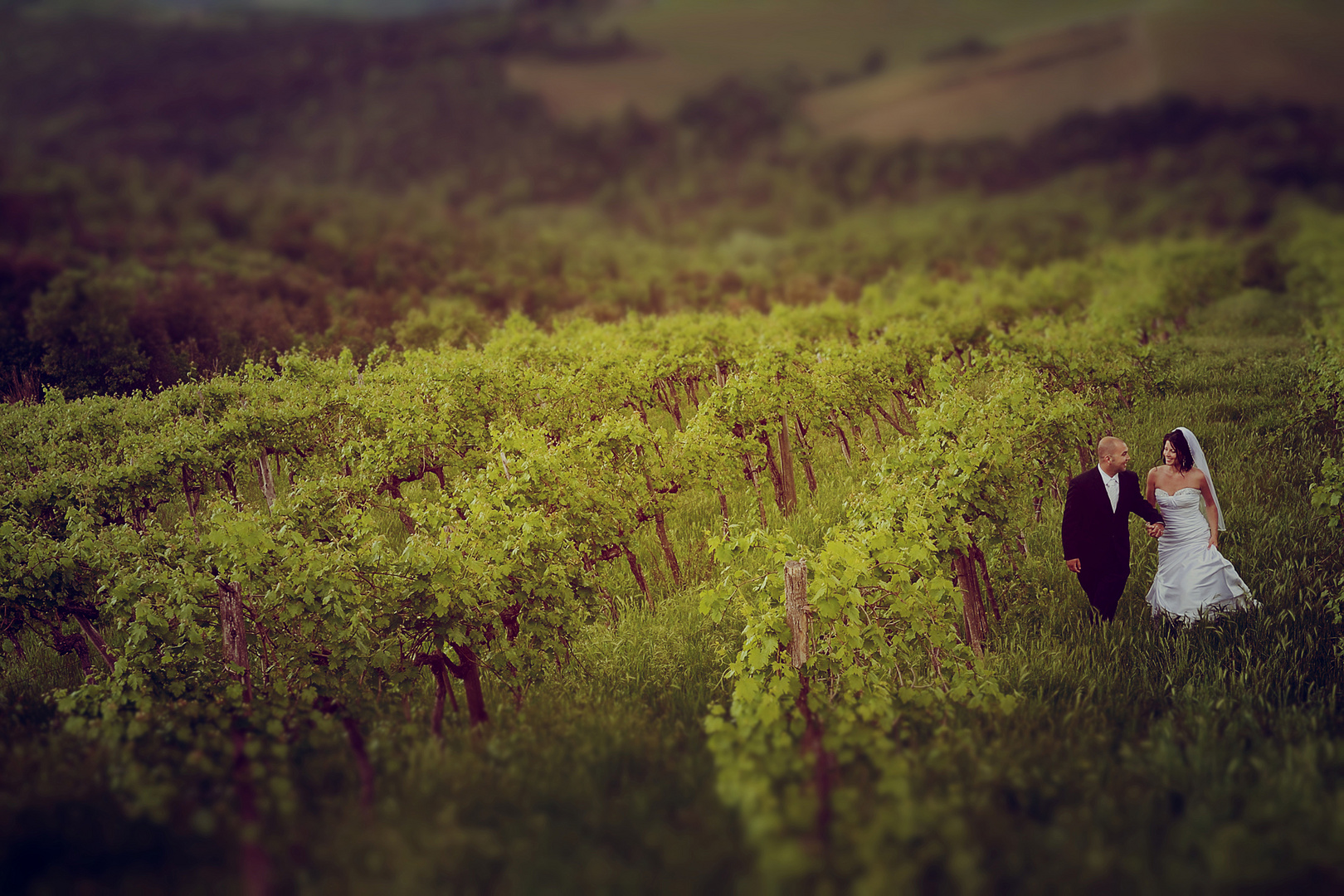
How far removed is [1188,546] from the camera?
609cm

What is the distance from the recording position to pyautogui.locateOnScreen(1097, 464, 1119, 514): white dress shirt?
6051 mm

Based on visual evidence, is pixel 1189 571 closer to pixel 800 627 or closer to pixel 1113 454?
pixel 1113 454

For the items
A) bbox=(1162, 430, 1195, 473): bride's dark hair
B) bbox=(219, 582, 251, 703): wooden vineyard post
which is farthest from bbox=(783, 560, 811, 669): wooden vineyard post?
bbox=(219, 582, 251, 703): wooden vineyard post

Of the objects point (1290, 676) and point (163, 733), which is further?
point (1290, 676)

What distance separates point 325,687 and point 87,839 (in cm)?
172

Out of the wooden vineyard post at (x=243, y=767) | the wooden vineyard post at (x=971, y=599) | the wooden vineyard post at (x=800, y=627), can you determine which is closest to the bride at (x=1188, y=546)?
the wooden vineyard post at (x=971, y=599)

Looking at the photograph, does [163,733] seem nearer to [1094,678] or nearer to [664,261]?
[1094,678]

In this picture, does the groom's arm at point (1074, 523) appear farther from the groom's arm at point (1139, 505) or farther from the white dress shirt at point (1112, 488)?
the groom's arm at point (1139, 505)

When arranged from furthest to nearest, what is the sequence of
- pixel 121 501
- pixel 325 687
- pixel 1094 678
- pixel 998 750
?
pixel 121 501 < pixel 1094 678 < pixel 325 687 < pixel 998 750

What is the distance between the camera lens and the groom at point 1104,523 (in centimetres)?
603

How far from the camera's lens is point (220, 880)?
119 inches

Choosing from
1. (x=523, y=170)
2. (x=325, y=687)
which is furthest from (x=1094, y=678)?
(x=523, y=170)

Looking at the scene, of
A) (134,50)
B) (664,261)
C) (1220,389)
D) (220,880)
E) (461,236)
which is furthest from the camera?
(134,50)

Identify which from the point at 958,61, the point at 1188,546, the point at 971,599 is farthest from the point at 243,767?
the point at 958,61
